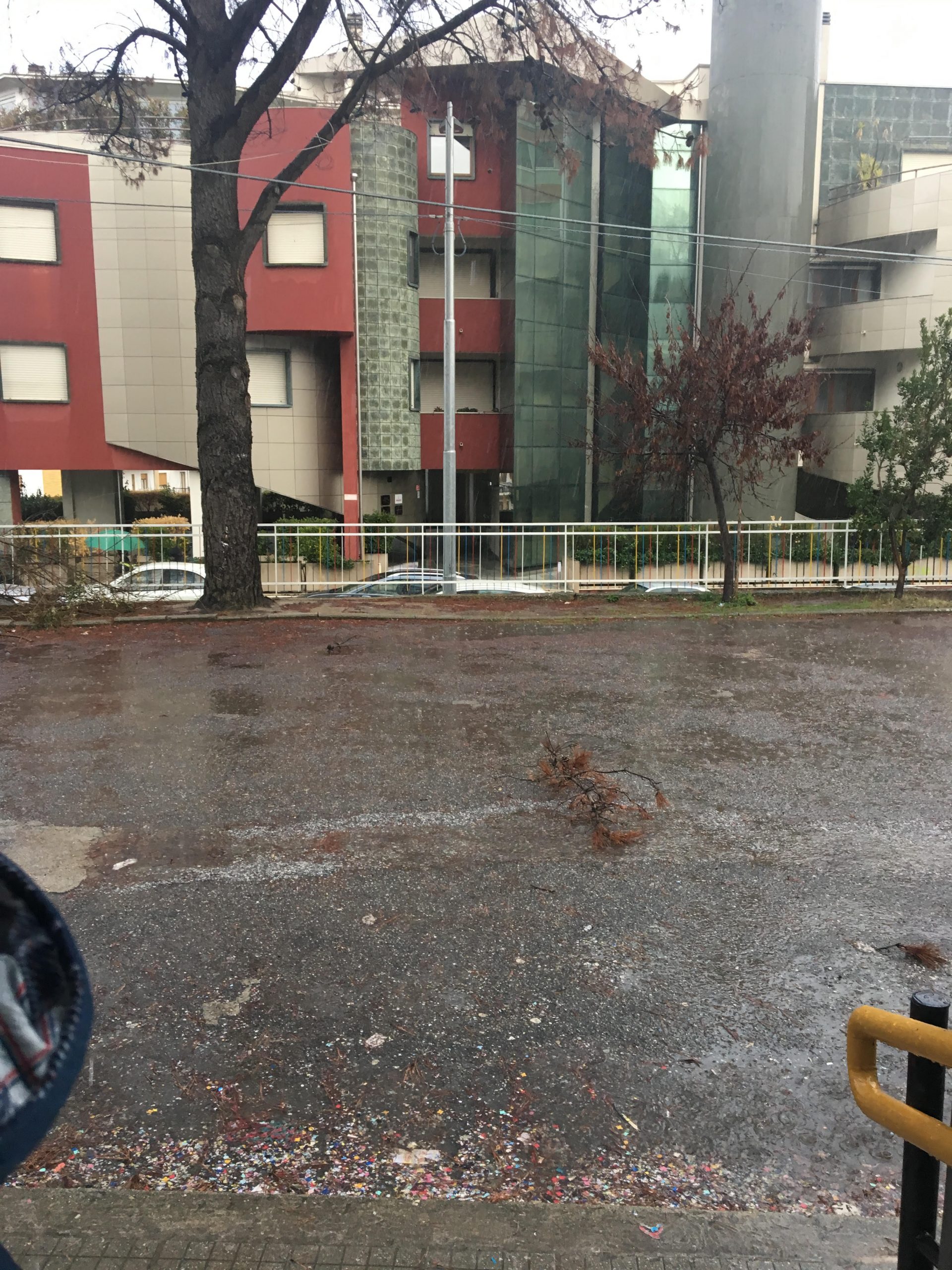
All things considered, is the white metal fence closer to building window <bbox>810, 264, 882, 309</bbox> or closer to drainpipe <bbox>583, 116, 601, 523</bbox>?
drainpipe <bbox>583, 116, 601, 523</bbox>

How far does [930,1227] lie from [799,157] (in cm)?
3154

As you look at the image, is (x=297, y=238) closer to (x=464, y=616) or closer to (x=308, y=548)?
(x=308, y=548)

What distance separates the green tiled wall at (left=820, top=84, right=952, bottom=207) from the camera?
113 ft

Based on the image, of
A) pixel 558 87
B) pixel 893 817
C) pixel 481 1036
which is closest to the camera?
pixel 481 1036

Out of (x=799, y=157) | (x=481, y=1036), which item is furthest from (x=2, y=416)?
(x=481, y=1036)

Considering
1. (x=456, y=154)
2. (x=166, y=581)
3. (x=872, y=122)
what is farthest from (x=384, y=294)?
(x=872, y=122)

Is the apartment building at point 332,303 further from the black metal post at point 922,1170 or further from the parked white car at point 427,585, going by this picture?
the black metal post at point 922,1170

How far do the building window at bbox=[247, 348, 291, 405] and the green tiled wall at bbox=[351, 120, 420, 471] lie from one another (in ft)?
6.72

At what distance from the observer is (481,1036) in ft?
14.0

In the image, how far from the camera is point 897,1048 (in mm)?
2375

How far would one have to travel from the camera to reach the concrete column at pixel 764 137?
2894cm

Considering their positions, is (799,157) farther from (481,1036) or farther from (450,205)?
(481,1036)

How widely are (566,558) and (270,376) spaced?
1279 cm

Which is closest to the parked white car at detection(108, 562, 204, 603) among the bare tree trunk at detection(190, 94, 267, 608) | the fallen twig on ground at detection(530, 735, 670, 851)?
the bare tree trunk at detection(190, 94, 267, 608)
